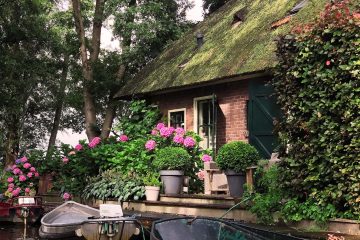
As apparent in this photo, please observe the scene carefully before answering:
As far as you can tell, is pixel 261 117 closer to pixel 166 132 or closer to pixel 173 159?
pixel 166 132

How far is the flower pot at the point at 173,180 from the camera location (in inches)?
413

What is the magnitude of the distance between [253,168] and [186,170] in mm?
2441

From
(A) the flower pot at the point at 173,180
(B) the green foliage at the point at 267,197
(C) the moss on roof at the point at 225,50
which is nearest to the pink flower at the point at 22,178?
(C) the moss on roof at the point at 225,50

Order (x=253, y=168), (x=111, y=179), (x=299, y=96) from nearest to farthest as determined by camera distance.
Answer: (x=299, y=96) < (x=253, y=168) < (x=111, y=179)

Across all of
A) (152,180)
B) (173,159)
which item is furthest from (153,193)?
(173,159)

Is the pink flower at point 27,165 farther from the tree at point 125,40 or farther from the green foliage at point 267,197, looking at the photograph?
the green foliage at point 267,197

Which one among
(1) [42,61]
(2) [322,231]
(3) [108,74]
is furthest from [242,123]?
(3) [108,74]

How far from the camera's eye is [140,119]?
53.9 ft

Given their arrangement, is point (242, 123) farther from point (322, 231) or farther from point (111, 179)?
point (322, 231)

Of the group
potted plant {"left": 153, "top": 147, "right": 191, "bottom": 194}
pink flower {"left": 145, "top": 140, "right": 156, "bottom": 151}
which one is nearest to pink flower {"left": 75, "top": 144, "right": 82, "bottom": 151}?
pink flower {"left": 145, "top": 140, "right": 156, "bottom": 151}

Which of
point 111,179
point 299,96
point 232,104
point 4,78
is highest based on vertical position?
point 4,78

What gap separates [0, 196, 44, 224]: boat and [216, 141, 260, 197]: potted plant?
4.37 metres

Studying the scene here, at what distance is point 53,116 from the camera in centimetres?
2867

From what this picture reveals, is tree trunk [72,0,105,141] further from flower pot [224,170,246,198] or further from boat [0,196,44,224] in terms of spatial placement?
flower pot [224,170,246,198]
